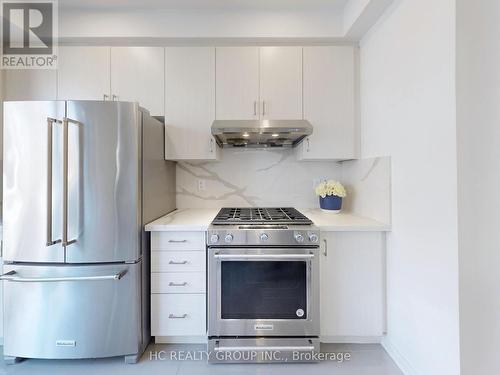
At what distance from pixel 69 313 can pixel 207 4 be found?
98.0 inches

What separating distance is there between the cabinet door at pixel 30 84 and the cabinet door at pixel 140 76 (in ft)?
1.78

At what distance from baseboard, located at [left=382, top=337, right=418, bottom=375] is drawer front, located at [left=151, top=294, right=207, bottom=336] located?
130 cm

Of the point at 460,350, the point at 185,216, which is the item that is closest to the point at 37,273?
the point at 185,216

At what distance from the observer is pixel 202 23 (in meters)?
2.35

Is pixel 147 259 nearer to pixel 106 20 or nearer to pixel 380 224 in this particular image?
pixel 380 224

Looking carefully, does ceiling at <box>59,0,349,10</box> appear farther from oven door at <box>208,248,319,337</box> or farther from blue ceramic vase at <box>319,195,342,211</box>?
oven door at <box>208,248,319,337</box>

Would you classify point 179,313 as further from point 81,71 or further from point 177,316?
point 81,71

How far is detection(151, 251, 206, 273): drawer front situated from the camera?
2.00 meters

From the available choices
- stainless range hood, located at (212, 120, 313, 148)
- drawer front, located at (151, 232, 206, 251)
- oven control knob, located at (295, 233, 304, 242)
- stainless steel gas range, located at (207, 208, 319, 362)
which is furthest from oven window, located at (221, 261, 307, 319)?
stainless range hood, located at (212, 120, 313, 148)

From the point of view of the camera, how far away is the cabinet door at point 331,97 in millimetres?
2441

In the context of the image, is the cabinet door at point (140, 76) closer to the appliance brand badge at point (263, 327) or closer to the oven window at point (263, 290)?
the oven window at point (263, 290)

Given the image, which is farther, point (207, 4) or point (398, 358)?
point (207, 4)

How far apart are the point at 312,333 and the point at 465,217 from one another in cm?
119

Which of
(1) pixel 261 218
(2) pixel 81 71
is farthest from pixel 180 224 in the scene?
(2) pixel 81 71
